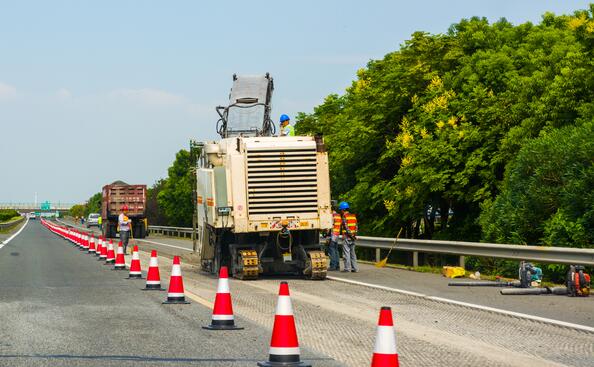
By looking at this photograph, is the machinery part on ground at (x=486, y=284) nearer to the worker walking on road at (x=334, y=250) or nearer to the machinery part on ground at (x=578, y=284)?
the machinery part on ground at (x=578, y=284)

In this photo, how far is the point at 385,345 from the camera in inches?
245

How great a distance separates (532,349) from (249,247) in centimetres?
1111

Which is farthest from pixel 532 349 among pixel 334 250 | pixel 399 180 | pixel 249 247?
pixel 399 180

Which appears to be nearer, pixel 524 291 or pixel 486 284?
pixel 524 291

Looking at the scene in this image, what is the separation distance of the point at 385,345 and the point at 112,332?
5259 mm

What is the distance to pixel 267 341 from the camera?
10008 mm

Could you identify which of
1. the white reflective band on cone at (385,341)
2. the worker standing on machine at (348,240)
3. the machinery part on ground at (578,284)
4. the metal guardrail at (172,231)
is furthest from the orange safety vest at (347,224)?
the metal guardrail at (172,231)

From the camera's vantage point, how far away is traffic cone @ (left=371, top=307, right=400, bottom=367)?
620 centimetres

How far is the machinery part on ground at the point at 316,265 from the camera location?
1969 cm

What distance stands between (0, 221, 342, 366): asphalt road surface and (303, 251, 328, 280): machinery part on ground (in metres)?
3.97

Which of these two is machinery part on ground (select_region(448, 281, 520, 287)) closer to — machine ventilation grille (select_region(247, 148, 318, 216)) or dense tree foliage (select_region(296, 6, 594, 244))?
machine ventilation grille (select_region(247, 148, 318, 216))

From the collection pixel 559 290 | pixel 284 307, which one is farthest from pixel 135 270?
Result: pixel 284 307

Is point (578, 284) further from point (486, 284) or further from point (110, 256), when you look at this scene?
point (110, 256)

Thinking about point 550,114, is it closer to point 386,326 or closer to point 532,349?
point 532,349
